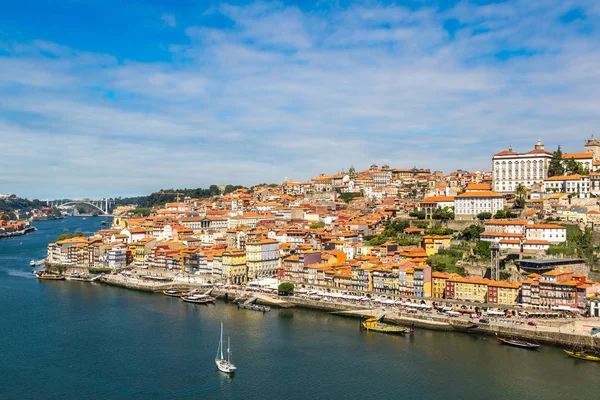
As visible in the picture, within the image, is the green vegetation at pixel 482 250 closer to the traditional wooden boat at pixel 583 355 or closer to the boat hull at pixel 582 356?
the traditional wooden boat at pixel 583 355

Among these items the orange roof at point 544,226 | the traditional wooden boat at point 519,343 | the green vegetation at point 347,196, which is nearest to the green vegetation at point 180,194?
the green vegetation at point 347,196

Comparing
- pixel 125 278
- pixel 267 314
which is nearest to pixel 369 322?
pixel 267 314

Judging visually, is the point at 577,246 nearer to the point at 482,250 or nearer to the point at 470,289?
the point at 482,250

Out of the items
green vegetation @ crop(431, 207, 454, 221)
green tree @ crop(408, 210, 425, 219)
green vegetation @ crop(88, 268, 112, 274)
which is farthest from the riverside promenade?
green tree @ crop(408, 210, 425, 219)

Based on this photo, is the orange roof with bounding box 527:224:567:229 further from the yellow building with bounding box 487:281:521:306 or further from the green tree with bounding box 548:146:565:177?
the green tree with bounding box 548:146:565:177

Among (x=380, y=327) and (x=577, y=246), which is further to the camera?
(x=577, y=246)

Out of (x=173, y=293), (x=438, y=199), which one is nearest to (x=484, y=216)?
(x=438, y=199)

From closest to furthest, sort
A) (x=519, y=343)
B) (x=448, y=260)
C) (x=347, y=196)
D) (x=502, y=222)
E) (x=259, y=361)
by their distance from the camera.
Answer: (x=259, y=361), (x=519, y=343), (x=448, y=260), (x=502, y=222), (x=347, y=196)
